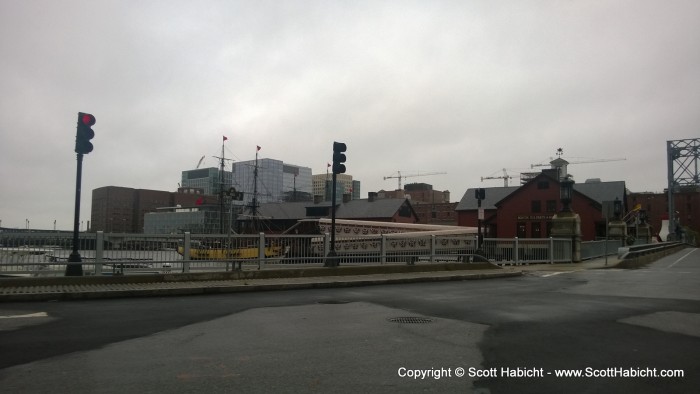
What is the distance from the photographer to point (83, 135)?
13.6 m

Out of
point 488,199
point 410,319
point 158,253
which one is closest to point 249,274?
point 158,253

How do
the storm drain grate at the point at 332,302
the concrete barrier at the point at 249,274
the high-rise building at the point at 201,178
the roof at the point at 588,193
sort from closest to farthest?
the storm drain grate at the point at 332,302 → the concrete barrier at the point at 249,274 → the roof at the point at 588,193 → the high-rise building at the point at 201,178

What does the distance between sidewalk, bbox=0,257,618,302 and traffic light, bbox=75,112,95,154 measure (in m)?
3.48

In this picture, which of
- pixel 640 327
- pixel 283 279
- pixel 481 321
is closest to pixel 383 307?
pixel 481 321

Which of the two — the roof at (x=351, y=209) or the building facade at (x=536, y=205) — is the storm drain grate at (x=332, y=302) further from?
the roof at (x=351, y=209)

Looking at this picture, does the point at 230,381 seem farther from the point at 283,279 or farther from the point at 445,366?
the point at 283,279

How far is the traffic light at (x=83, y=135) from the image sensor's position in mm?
13508

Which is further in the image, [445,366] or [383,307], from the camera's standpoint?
[383,307]

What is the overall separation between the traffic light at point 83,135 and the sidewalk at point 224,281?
3.48 m

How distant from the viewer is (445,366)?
18.7 ft

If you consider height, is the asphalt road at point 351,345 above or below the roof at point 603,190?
below

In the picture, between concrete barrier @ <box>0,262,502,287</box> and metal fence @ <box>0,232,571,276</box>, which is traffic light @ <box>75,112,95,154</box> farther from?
concrete barrier @ <box>0,262,502,287</box>

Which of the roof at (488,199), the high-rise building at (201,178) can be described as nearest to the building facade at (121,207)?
the roof at (488,199)

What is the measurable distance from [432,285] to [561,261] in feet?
46.6
